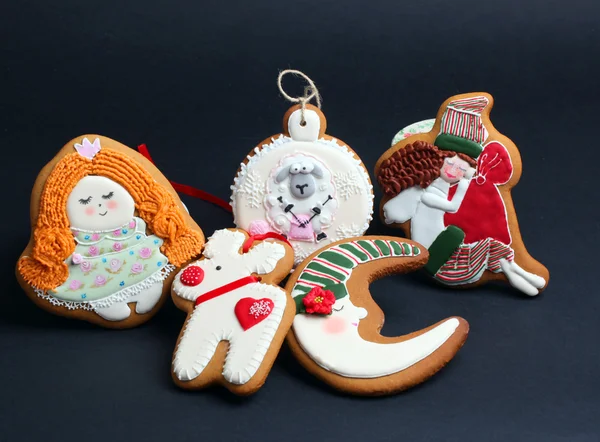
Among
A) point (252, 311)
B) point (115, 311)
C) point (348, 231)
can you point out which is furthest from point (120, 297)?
point (348, 231)

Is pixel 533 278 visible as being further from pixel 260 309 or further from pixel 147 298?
pixel 147 298

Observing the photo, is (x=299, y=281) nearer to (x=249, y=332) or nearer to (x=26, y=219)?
(x=249, y=332)

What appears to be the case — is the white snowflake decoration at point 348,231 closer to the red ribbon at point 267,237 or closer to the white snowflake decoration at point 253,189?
the red ribbon at point 267,237

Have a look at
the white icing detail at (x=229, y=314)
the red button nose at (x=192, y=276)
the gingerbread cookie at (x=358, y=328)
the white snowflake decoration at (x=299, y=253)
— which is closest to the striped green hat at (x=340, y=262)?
the gingerbread cookie at (x=358, y=328)

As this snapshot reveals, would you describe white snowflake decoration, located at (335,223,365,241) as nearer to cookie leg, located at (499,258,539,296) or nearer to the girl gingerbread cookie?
the girl gingerbread cookie

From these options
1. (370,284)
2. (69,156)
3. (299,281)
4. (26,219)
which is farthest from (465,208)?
(26,219)
